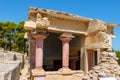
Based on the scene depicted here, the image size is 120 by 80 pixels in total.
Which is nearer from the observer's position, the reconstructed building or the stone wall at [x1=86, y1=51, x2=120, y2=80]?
the stone wall at [x1=86, y1=51, x2=120, y2=80]

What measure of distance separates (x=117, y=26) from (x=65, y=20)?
4.08 m

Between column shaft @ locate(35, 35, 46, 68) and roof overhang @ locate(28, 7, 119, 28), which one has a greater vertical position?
roof overhang @ locate(28, 7, 119, 28)

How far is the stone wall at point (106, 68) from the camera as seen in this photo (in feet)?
32.8

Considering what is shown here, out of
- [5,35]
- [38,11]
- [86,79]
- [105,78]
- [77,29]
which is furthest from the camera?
[5,35]

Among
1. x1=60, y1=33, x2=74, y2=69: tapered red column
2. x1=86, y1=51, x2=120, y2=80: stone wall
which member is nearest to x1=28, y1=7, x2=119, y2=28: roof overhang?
x1=60, y1=33, x2=74, y2=69: tapered red column

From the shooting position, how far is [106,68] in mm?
10391

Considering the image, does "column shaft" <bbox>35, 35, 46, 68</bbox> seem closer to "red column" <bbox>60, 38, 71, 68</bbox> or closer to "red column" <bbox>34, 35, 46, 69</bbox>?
"red column" <bbox>34, 35, 46, 69</bbox>

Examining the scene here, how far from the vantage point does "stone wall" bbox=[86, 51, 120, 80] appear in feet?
32.8

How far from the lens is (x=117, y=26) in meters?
14.1

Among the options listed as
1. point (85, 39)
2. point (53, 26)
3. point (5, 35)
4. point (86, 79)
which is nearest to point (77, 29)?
point (85, 39)

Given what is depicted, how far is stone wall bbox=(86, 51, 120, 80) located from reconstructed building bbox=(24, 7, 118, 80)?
556 mm

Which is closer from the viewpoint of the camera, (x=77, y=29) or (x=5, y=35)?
(x=77, y=29)

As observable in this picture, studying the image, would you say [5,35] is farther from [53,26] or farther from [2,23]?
[53,26]

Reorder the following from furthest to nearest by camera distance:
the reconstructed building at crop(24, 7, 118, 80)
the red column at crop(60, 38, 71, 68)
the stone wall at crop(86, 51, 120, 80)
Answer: the red column at crop(60, 38, 71, 68)
the reconstructed building at crop(24, 7, 118, 80)
the stone wall at crop(86, 51, 120, 80)
